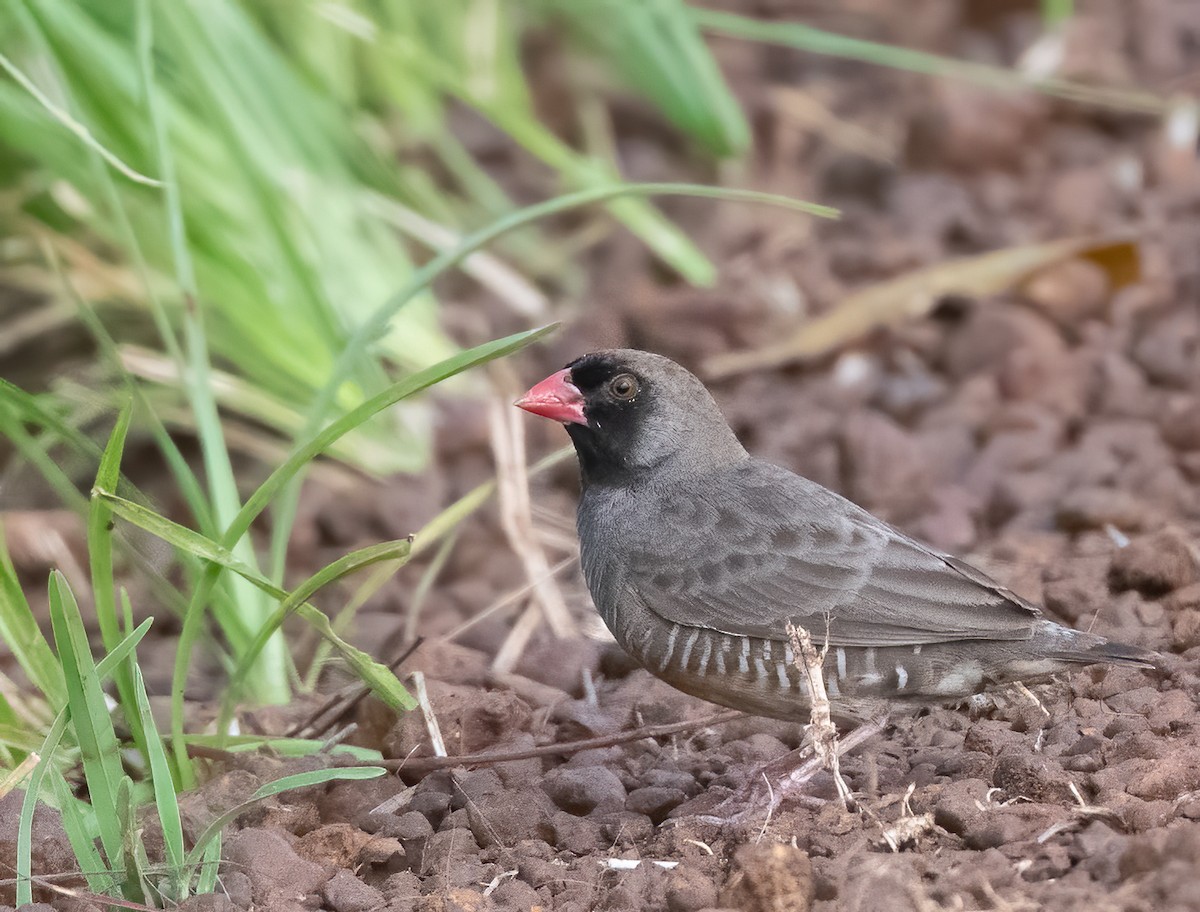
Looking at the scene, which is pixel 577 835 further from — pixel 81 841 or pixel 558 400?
pixel 558 400

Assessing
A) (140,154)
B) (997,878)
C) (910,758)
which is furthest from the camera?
(140,154)

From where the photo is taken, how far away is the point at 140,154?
439cm

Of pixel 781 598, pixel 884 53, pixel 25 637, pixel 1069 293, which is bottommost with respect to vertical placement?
pixel 781 598

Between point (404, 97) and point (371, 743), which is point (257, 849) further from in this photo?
point (404, 97)

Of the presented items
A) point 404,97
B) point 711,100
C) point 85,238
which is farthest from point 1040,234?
point 85,238

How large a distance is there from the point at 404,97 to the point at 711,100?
134 cm

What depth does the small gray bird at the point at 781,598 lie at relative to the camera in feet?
11.0

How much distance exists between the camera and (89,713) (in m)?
2.62

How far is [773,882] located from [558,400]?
159 cm

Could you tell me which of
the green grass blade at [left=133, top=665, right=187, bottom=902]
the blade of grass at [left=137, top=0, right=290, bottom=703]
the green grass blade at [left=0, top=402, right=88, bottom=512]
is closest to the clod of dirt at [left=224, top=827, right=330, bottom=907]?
the green grass blade at [left=133, top=665, right=187, bottom=902]

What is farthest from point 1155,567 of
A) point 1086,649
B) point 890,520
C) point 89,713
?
point 89,713

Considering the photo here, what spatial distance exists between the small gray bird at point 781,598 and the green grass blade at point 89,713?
128 cm

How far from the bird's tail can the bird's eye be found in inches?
45.6

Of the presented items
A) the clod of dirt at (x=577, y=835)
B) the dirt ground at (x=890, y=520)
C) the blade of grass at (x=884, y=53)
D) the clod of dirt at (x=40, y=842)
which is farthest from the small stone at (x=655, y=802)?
the blade of grass at (x=884, y=53)
